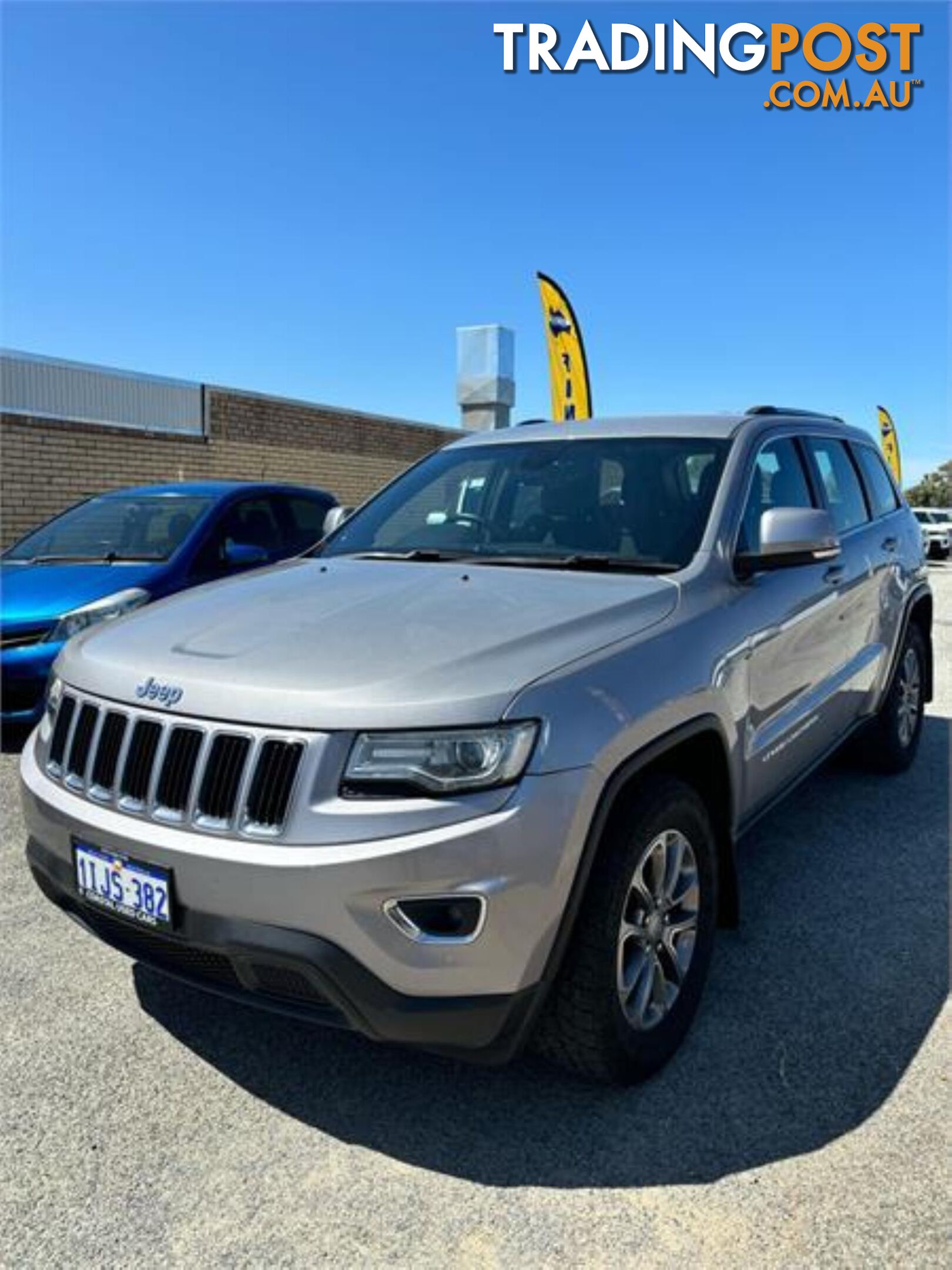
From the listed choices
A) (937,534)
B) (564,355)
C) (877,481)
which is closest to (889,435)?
(937,534)

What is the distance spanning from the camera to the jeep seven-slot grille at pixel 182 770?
2131 millimetres

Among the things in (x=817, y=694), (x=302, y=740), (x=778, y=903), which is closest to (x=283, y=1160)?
(x=302, y=740)

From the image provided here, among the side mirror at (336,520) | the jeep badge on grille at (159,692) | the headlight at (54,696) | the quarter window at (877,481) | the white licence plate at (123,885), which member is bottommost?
the white licence plate at (123,885)

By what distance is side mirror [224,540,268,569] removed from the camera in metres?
6.37

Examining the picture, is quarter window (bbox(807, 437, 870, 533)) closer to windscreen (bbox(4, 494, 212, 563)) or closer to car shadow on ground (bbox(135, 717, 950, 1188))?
car shadow on ground (bbox(135, 717, 950, 1188))

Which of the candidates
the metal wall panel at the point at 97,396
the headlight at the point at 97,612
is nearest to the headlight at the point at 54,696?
the headlight at the point at 97,612

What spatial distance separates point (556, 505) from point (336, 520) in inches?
46.9

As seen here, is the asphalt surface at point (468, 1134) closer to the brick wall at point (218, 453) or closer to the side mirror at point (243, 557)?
the side mirror at point (243, 557)

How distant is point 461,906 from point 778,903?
2049 mm

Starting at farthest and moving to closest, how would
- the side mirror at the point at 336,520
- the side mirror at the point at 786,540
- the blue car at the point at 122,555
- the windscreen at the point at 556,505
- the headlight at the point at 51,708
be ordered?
Answer: the blue car at the point at 122,555
the side mirror at the point at 336,520
the windscreen at the point at 556,505
the side mirror at the point at 786,540
the headlight at the point at 51,708

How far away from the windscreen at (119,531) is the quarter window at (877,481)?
13.5ft

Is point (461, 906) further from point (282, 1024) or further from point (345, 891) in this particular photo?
point (282, 1024)

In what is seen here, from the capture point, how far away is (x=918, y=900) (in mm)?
3711

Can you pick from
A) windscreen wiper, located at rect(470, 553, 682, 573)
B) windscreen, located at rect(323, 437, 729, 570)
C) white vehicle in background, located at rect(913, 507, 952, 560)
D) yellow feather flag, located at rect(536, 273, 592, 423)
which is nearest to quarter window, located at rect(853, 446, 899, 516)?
windscreen, located at rect(323, 437, 729, 570)
